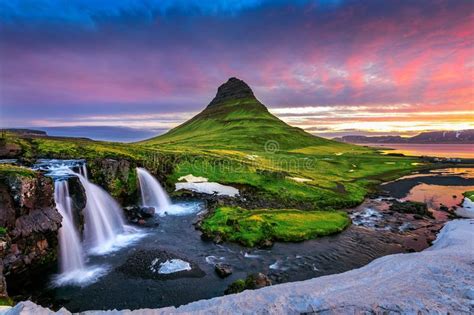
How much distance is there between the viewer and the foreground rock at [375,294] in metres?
16.8

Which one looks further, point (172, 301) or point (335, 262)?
point (335, 262)

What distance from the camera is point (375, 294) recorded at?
63.6 feet

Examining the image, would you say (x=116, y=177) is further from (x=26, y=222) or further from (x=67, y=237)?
(x=26, y=222)

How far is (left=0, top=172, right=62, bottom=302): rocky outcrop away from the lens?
25375 millimetres

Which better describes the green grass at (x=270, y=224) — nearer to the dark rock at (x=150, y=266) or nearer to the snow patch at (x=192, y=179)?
the dark rock at (x=150, y=266)

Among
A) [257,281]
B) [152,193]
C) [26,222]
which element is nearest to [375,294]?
[257,281]

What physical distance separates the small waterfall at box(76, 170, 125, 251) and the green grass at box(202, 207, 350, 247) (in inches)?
488

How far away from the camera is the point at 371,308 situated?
54.7 feet

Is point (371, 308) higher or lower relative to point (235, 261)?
higher

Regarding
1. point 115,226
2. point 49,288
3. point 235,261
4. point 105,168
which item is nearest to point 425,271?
point 235,261

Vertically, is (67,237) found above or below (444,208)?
above

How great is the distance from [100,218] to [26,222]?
11633 millimetres

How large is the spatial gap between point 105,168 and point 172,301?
31827mm

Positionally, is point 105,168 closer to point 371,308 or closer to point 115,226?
point 115,226
